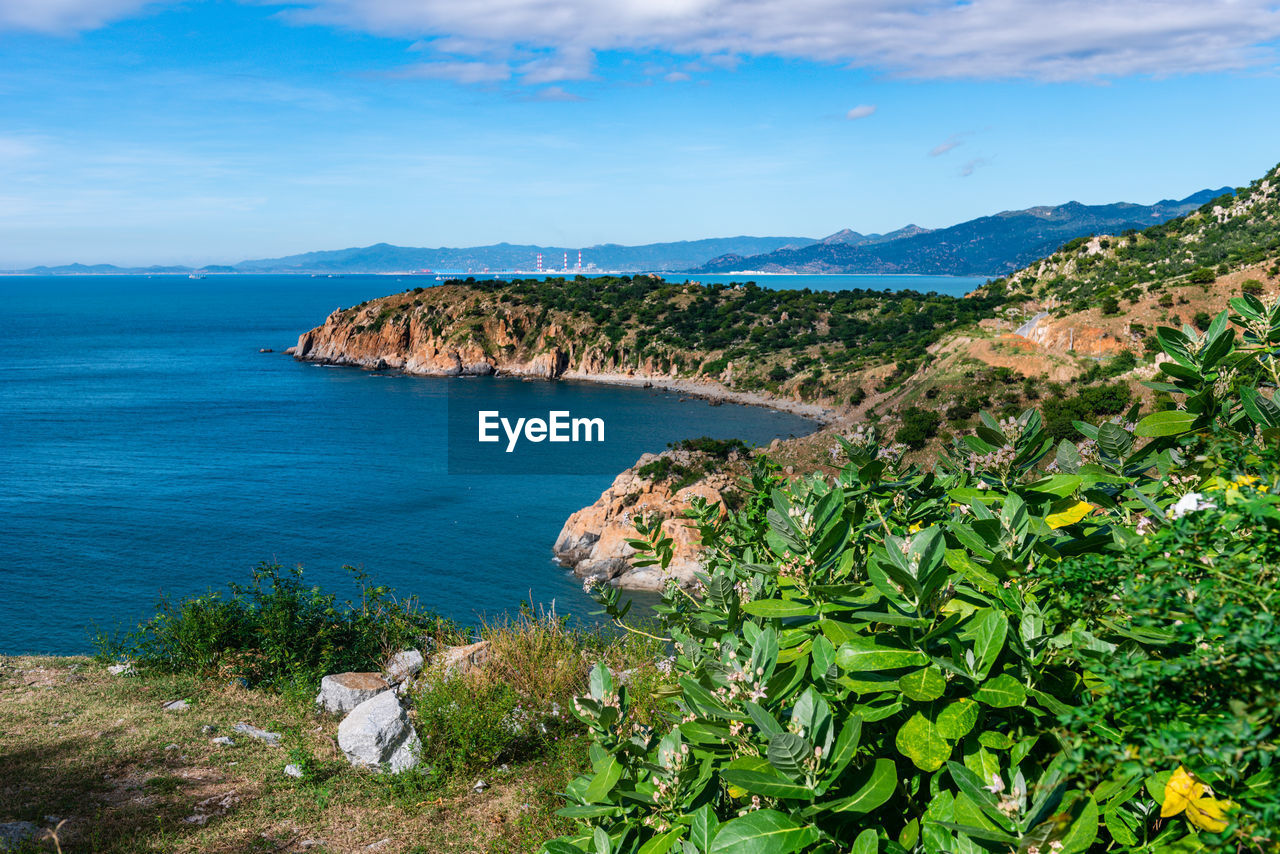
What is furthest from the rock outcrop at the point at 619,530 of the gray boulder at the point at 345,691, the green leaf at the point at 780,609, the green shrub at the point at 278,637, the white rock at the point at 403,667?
the green leaf at the point at 780,609

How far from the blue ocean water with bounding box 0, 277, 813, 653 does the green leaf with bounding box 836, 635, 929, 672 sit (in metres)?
13.7

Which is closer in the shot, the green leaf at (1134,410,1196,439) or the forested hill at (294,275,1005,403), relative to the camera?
the green leaf at (1134,410,1196,439)

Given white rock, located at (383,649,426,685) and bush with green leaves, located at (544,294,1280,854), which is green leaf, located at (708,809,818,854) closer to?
bush with green leaves, located at (544,294,1280,854)

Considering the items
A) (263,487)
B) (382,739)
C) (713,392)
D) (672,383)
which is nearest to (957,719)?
(382,739)

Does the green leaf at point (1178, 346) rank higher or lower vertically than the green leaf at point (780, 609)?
higher

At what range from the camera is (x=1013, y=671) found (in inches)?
71.8

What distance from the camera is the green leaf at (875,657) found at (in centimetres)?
172

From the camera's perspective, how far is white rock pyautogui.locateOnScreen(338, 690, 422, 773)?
6805mm

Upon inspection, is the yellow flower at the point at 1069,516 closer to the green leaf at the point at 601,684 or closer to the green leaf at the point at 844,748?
the green leaf at the point at 844,748

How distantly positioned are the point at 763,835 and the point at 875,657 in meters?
0.45

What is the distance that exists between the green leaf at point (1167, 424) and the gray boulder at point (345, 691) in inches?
297

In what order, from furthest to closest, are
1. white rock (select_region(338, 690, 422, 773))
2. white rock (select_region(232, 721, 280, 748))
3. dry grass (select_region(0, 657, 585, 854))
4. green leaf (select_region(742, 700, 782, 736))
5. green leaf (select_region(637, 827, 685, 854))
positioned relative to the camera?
white rock (select_region(232, 721, 280, 748)), white rock (select_region(338, 690, 422, 773)), dry grass (select_region(0, 657, 585, 854)), green leaf (select_region(637, 827, 685, 854)), green leaf (select_region(742, 700, 782, 736))

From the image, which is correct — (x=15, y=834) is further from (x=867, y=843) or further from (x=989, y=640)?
(x=989, y=640)

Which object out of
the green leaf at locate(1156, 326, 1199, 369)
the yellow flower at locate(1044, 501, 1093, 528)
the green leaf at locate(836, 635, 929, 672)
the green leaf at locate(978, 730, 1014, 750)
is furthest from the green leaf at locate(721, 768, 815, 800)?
the green leaf at locate(1156, 326, 1199, 369)
